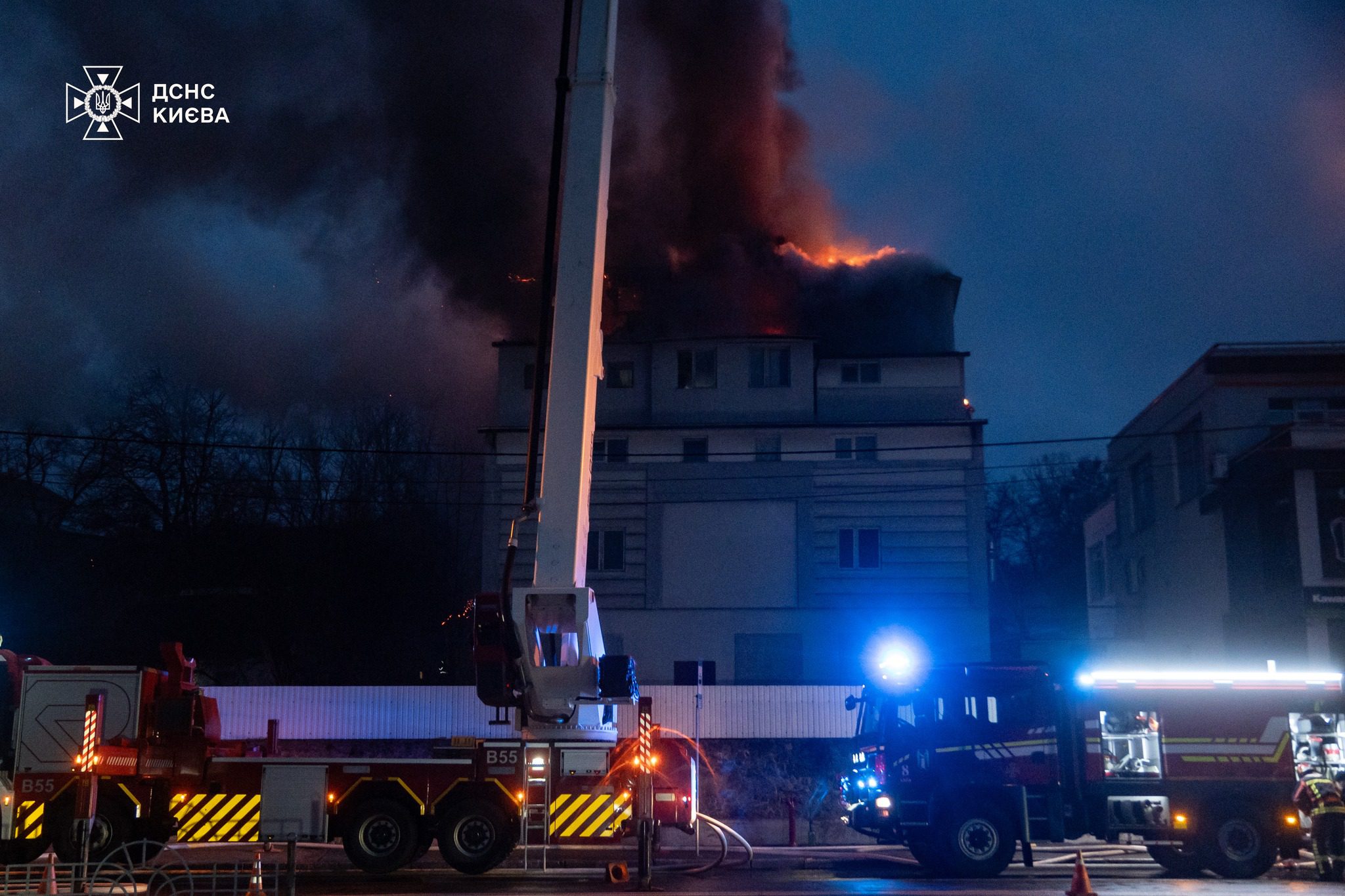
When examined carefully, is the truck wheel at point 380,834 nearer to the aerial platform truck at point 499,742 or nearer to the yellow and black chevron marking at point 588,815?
the aerial platform truck at point 499,742

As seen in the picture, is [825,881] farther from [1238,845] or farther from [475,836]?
[1238,845]

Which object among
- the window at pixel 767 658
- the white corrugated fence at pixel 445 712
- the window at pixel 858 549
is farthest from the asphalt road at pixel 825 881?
the window at pixel 858 549

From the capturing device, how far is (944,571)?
36.9 m

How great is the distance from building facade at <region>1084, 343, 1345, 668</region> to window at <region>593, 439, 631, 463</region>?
647 inches

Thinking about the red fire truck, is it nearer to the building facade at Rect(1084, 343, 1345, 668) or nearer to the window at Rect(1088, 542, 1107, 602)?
the building facade at Rect(1084, 343, 1345, 668)

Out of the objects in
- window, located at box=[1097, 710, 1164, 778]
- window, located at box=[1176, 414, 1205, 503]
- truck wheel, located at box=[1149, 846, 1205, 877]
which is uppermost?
window, located at box=[1176, 414, 1205, 503]

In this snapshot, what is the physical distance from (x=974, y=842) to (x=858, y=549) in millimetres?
20975

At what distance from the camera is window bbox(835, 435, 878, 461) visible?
37.4 m

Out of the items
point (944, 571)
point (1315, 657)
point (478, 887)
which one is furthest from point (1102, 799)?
point (944, 571)

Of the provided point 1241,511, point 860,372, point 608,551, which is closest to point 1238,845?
point 1241,511

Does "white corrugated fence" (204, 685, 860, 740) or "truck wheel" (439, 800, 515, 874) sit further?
"white corrugated fence" (204, 685, 860, 740)

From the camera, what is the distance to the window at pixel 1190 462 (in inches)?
1395

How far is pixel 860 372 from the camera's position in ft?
129

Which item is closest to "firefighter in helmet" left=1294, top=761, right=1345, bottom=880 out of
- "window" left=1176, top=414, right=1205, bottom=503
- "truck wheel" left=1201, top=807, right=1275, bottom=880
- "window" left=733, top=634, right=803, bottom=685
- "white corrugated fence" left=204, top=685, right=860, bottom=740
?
"truck wheel" left=1201, top=807, right=1275, bottom=880
